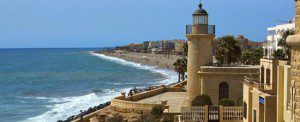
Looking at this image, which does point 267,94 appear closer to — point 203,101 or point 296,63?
point 296,63

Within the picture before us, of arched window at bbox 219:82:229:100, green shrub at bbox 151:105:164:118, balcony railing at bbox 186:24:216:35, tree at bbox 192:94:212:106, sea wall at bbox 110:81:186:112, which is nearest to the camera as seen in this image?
tree at bbox 192:94:212:106

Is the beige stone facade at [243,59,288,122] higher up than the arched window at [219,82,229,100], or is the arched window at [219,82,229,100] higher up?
the beige stone facade at [243,59,288,122]

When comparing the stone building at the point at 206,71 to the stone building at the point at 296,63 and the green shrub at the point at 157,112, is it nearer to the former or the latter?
the green shrub at the point at 157,112

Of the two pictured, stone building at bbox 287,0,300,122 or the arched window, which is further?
the arched window

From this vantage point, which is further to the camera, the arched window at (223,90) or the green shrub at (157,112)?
the arched window at (223,90)

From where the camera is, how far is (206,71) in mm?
27531

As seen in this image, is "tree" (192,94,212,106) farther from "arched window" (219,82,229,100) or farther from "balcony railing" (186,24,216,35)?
"balcony railing" (186,24,216,35)

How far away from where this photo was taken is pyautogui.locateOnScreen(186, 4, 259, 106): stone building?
26.9 meters

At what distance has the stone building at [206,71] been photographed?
2688 cm

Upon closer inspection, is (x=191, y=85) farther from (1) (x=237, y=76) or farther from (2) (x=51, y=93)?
(2) (x=51, y=93)

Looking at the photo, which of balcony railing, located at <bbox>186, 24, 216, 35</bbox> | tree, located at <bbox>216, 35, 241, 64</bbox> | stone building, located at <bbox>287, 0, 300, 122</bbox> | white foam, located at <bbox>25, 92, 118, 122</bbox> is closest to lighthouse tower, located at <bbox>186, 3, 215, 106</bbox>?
balcony railing, located at <bbox>186, 24, 216, 35</bbox>

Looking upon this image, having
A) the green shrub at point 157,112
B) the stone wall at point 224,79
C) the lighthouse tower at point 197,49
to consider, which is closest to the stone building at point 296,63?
the green shrub at point 157,112

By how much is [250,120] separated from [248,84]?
1.48 m

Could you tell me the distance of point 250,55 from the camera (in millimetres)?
52656
